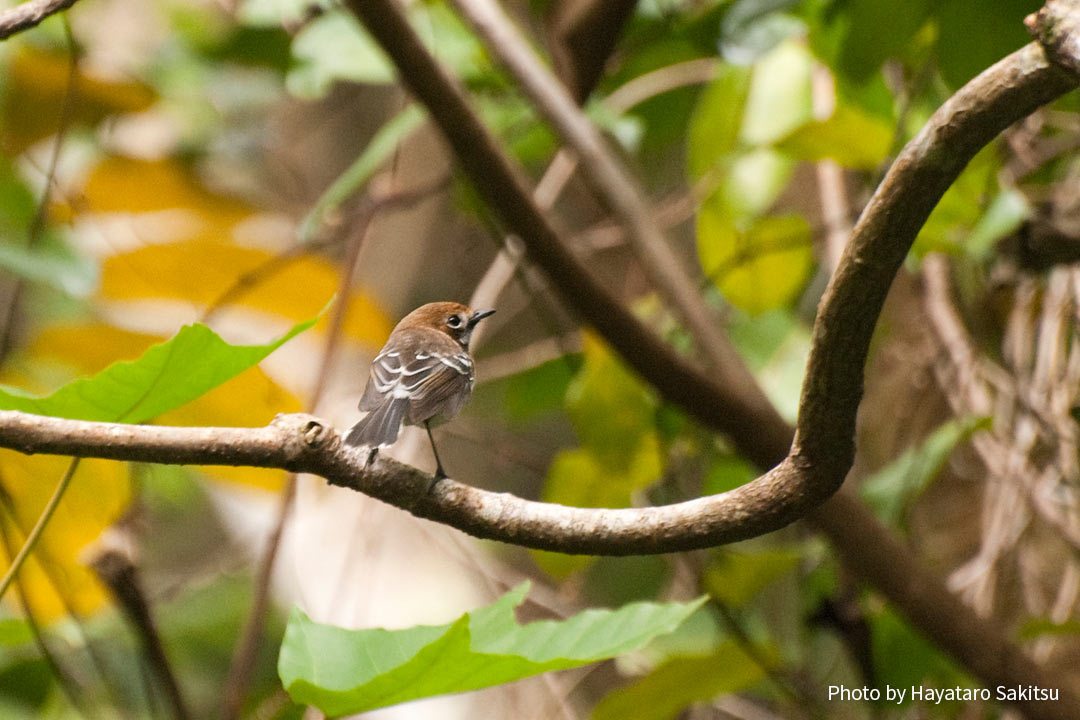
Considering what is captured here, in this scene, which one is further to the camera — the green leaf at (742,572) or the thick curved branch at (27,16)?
the green leaf at (742,572)

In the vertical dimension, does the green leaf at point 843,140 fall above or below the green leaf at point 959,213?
above

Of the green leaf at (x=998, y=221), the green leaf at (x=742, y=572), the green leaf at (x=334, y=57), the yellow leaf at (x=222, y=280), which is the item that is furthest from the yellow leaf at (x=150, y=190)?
the green leaf at (x=998, y=221)

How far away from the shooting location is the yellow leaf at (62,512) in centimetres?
228

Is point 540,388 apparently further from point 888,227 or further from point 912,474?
point 888,227

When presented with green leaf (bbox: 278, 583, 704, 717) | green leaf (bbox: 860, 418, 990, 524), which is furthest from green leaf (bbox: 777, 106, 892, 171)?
green leaf (bbox: 278, 583, 704, 717)

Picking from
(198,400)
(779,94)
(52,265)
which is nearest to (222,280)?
(198,400)

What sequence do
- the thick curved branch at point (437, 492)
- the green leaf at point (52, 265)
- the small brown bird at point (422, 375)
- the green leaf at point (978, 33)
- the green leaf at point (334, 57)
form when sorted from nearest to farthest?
1. the thick curved branch at point (437, 492)
2. the small brown bird at point (422, 375)
3. the green leaf at point (978, 33)
4. the green leaf at point (52, 265)
5. the green leaf at point (334, 57)

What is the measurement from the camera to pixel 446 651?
93 cm

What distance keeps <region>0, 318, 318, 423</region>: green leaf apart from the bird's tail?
0.13 m

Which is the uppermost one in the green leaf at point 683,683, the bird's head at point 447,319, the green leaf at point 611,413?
the bird's head at point 447,319

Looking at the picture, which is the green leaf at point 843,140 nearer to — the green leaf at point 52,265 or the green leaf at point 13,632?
the green leaf at point 52,265

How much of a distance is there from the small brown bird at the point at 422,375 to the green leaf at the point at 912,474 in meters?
1.03

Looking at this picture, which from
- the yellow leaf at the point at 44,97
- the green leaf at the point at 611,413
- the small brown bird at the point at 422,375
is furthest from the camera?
the yellow leaf at the point at 44,97

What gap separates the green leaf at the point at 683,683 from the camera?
6.36 ft
